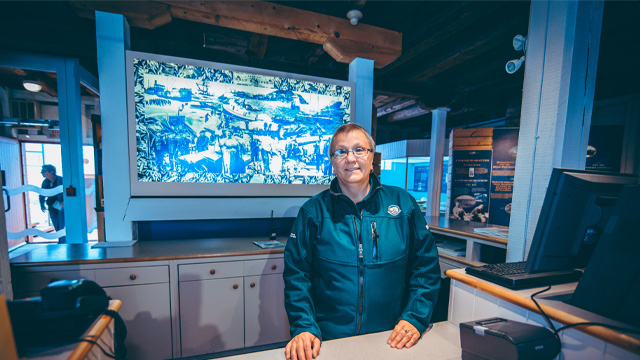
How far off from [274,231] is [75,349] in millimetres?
1808

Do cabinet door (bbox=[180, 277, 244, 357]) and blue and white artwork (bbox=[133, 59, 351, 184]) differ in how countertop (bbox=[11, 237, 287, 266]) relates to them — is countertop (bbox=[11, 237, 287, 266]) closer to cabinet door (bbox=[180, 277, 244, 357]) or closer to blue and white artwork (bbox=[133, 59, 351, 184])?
cabinet door (bbox=[180, 277, 244, 357])

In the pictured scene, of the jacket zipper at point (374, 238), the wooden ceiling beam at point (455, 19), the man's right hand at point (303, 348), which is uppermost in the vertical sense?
the wooden ceiling beam at point (455, 19)

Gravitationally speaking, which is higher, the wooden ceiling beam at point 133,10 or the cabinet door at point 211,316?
the wooden ceiling beam at point 133,10

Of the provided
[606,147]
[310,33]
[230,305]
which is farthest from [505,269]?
[606,147]

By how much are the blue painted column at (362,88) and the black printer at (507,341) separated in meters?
2.46

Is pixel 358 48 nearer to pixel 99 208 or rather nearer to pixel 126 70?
pixel 126 70

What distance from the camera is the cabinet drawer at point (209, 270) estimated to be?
1.95 meters

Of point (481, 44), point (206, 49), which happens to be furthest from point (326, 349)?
point (206, 49)

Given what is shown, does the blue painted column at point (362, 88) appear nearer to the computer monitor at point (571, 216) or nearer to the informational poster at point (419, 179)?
the computer monitor at point (571, 216)

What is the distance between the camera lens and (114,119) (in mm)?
2215

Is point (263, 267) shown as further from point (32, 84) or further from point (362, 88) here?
point (32, 84)

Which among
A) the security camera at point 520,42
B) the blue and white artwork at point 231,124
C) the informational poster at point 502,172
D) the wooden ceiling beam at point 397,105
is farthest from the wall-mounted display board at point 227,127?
the wooden ceiling beam at point 397,105

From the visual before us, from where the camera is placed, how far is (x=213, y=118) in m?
2.45

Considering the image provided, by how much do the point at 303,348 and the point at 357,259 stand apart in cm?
46
